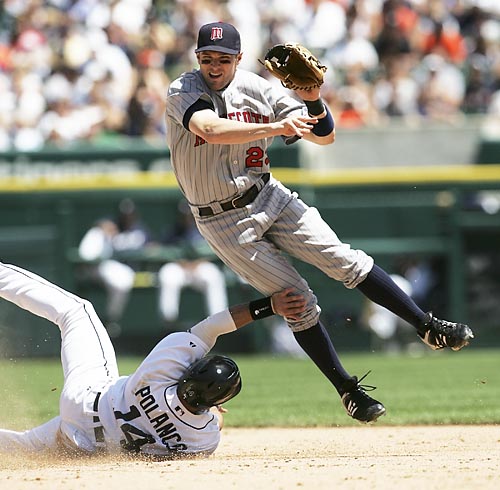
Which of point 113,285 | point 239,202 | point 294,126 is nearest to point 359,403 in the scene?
point 239,202

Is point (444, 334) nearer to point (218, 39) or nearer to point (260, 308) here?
point (260, 308)

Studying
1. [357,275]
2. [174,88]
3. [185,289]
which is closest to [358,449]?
[357,275]

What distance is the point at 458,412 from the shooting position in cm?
704

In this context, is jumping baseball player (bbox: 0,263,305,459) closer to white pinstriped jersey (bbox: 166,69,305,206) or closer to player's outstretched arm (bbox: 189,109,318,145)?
white pinstriped jersey (bbox: 166,69,305,206)

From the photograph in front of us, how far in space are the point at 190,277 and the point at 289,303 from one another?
5.77 metres

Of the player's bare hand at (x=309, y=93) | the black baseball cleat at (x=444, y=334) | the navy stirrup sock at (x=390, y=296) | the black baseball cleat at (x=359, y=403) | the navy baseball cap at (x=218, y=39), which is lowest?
the black baseball cleat at (x=359, y=403)

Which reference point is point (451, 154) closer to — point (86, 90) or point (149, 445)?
point (86, 90)

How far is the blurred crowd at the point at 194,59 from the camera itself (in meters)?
12.1

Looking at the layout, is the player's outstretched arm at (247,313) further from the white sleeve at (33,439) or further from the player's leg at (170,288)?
the player's leg at (170,288)

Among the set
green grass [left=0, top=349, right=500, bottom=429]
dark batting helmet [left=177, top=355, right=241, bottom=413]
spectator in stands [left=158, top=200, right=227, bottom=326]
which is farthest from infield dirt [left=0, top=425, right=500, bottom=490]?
spectator in stands [left=158, top=200, right=227, bottom=326]

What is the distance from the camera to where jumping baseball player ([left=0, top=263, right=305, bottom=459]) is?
4.66 metres

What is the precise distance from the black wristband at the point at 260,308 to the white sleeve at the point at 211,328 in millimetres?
206

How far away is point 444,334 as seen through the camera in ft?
18.1

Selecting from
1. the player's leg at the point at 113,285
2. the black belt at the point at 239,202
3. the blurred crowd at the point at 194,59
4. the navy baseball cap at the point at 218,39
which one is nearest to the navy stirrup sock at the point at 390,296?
the black belt at the point at 239,202
